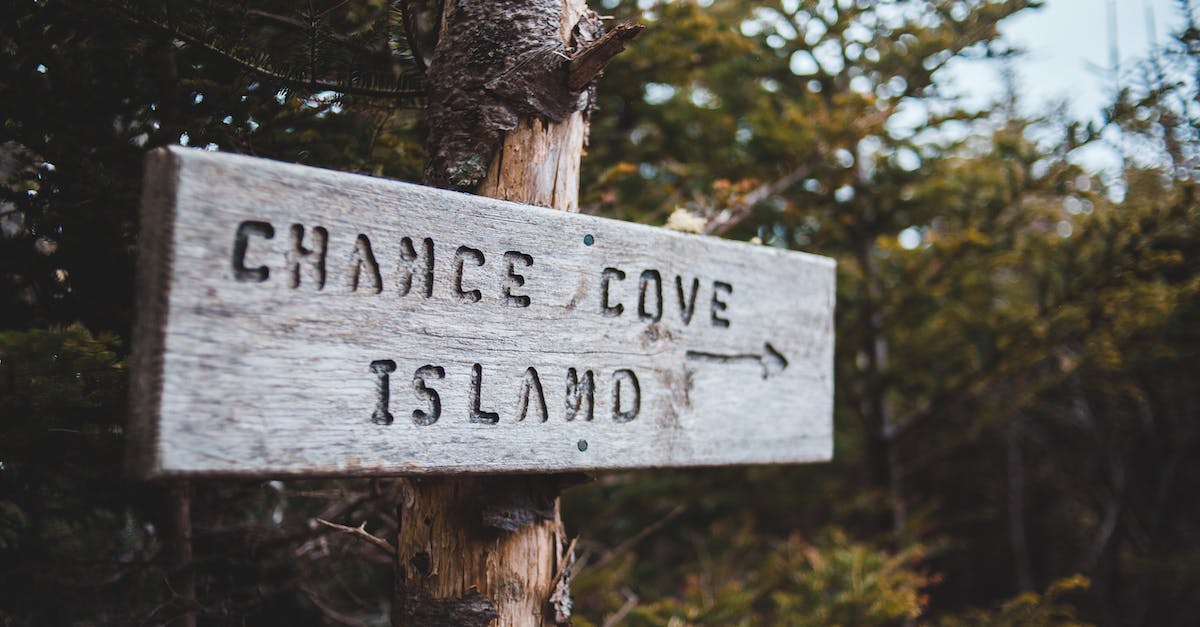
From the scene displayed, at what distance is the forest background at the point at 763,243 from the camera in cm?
158

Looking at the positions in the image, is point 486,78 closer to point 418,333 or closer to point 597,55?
point 597,55

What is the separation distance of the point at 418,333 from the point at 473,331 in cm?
10

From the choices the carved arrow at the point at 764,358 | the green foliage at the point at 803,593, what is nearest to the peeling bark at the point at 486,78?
the carved arrow at the point at 764,358

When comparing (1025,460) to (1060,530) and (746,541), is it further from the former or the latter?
(746,541)

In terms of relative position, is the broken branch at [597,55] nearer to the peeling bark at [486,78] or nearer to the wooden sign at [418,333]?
the peeling bark at [486,78]

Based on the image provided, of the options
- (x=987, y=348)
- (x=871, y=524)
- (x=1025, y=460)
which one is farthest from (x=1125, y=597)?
(x=987, y=348)

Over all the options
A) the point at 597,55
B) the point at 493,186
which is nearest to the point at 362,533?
the point at 493,186

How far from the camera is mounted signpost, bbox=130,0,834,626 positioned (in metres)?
1.06

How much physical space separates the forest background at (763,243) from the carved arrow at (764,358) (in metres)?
0.37

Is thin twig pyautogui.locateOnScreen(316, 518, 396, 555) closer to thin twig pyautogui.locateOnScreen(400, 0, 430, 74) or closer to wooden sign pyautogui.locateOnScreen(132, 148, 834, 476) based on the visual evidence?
wooden sign pyautogui.locateOnScreen(132, 148, 834, 476)

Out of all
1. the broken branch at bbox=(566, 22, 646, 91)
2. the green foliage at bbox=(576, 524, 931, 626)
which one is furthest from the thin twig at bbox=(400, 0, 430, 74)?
the green foliage at bbox=(576, 524, 931, 626)

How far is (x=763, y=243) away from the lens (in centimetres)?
274

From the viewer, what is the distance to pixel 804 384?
72.8 inches

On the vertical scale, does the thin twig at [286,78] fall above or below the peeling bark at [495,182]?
above
